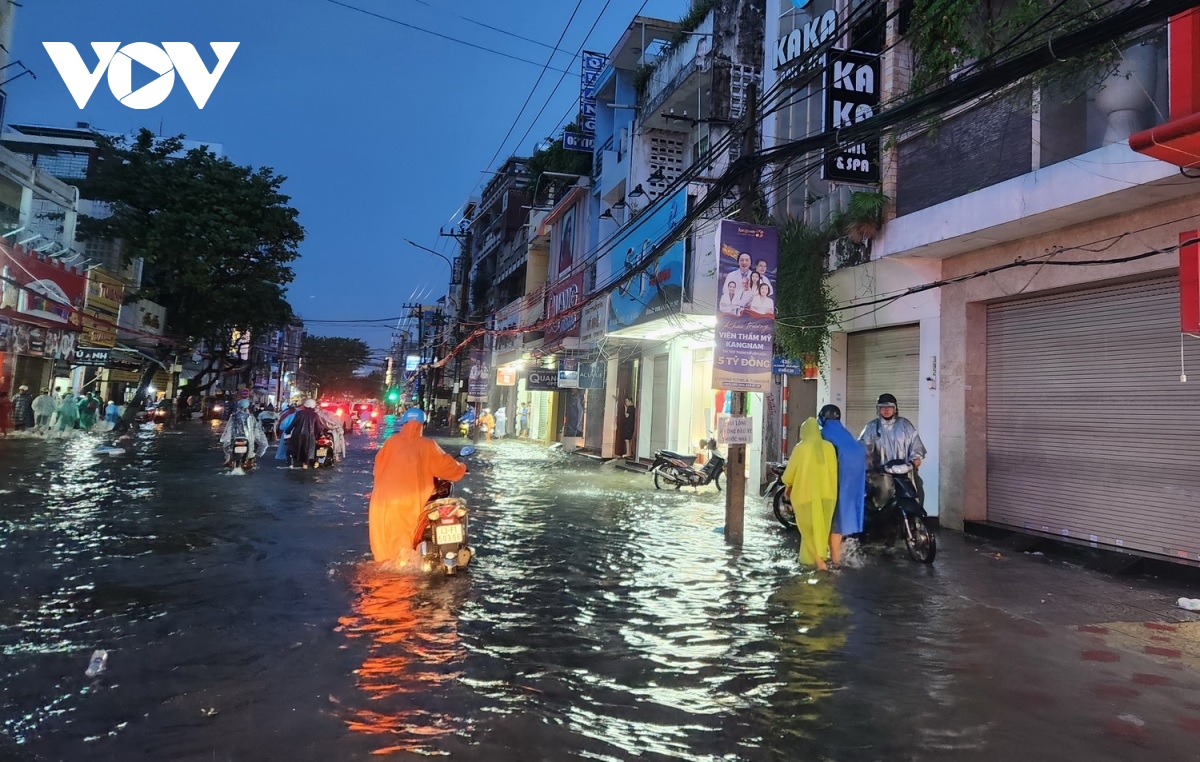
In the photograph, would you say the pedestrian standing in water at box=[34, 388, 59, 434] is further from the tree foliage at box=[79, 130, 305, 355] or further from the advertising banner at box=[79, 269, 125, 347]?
the tree foliage at box=[79, 130, 305, 355]

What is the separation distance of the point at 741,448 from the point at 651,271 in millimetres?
9520

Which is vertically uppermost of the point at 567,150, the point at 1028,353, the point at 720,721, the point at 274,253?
the point at 567,150

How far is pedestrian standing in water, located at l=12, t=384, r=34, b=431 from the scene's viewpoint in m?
26.9

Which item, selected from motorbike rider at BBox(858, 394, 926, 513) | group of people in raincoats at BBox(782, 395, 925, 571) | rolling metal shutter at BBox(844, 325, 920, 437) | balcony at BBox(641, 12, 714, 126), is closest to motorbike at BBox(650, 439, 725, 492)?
rolling metal shutter at BBox(844, 325, 920, 437)

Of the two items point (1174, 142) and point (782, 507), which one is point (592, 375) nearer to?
point (782, 507)

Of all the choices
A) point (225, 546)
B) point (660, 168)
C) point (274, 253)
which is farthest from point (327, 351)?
point (225, 546)

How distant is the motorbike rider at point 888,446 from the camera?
911cm

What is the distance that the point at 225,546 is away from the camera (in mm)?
8156

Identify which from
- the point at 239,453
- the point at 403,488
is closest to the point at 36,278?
the point at 239,453

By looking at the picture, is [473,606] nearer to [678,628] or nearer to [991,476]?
[678,628]

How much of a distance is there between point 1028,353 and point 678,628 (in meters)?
7.55

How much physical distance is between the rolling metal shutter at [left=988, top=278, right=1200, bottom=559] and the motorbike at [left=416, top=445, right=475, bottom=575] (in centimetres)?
777

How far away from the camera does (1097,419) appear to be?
9336 mm

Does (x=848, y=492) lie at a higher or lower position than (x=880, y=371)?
lower
